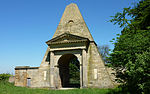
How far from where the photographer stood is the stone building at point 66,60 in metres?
15.1

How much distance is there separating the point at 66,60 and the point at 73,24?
475cm

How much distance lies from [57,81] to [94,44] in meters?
5.57

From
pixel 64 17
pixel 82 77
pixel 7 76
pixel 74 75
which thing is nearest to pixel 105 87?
pixel 82 77

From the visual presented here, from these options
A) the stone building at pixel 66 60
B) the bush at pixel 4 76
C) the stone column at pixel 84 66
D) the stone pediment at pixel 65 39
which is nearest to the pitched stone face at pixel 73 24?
the stone building at pixel 66 60

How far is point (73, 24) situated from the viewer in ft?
58.5

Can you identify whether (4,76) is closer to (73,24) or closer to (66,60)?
(66,60)

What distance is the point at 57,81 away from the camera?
16219 millimetres

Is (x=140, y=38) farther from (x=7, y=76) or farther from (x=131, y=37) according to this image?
(x=7, y=76)

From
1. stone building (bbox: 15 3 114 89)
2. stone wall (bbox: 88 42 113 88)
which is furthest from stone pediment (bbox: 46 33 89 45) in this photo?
stone wall (bbox: 88 42 113 88)

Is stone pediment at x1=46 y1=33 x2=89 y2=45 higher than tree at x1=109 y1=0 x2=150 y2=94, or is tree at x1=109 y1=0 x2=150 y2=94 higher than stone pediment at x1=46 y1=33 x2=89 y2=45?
stone pediment at x1=46 y1=33 x2=89 y2=45

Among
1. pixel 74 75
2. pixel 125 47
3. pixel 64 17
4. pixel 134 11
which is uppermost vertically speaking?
pixel 64 17

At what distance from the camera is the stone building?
49.6ft

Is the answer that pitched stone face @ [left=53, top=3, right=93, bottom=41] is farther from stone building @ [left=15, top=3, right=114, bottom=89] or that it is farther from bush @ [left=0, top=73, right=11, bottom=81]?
bush @ [left=0, top=73, right=11, bottom=81]

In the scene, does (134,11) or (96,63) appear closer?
(134,11)
